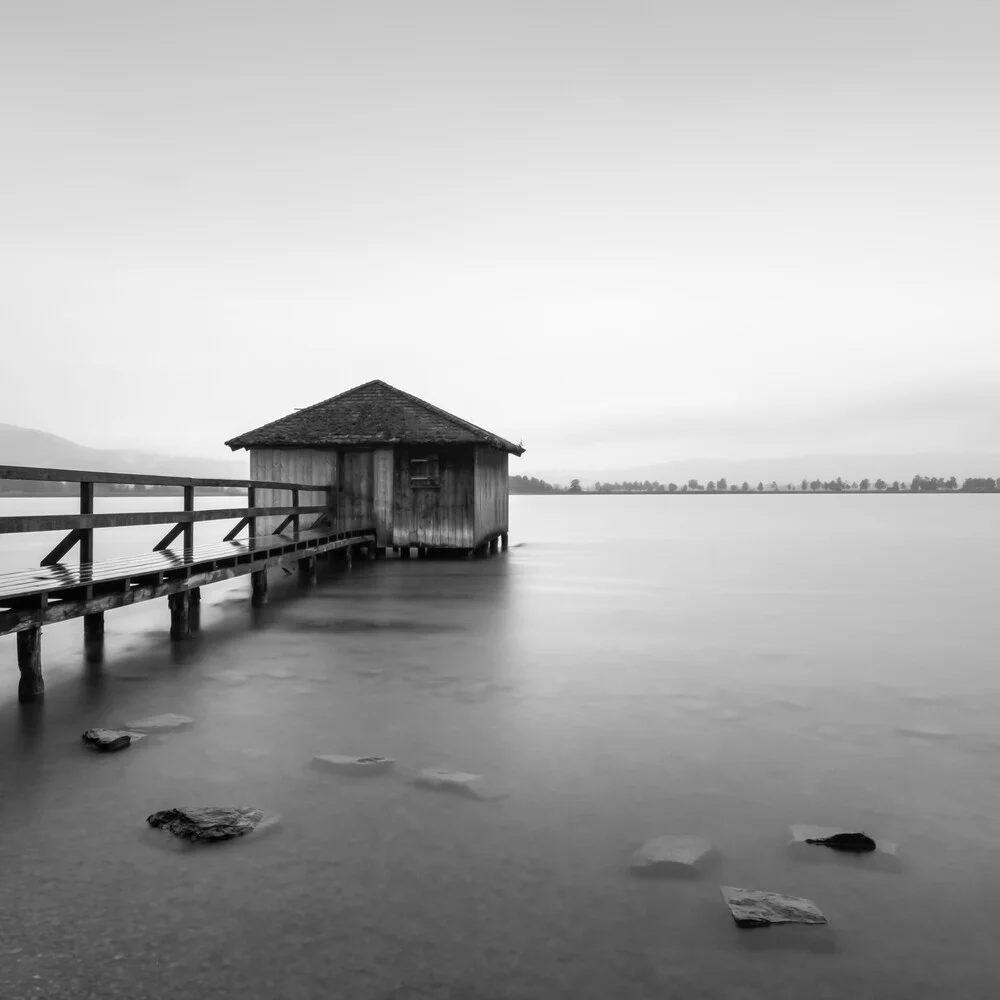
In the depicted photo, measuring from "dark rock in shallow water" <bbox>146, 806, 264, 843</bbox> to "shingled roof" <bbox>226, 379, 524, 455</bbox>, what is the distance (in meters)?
15.3

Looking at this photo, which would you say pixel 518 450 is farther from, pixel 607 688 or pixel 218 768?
pixel 218 768

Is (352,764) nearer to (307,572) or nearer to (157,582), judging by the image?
(157,582)

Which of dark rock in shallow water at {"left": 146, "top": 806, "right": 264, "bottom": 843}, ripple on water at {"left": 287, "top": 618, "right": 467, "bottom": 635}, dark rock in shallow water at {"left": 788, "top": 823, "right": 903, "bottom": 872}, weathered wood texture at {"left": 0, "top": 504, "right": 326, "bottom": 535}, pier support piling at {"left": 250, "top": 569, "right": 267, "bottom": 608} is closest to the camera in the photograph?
dark rock in shallow water at {"left": 788, "top": 823, "right": 903, "bottom": 872}

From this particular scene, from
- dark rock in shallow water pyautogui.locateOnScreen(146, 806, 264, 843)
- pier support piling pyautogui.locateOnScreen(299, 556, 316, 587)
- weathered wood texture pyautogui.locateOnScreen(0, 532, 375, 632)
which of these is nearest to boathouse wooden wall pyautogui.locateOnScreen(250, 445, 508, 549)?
pier support piling pyautogui.locateOnScreen(299, 556, 316, 587)

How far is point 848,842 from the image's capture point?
4133mm

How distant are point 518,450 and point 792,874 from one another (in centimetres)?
2020

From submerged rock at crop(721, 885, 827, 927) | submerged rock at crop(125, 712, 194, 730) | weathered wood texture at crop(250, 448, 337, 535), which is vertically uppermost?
weathered wood texture at crop(250, 448, 337, 535)

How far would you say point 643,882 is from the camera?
372 centimetres

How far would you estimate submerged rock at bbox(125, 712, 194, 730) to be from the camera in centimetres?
617

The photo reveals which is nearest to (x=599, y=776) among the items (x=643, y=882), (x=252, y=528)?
(x=643, y=882)

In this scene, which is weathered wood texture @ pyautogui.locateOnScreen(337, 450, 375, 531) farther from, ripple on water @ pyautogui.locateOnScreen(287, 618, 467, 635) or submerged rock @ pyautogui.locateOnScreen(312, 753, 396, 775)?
submerged rock @ pyautogui.locateOnScreen(312, 753, 396, 775)

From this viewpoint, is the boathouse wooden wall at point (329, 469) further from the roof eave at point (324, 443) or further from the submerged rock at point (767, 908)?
the submerged rock at point (767, 908)

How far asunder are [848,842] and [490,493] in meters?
19.5

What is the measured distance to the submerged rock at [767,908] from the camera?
3.34 m
